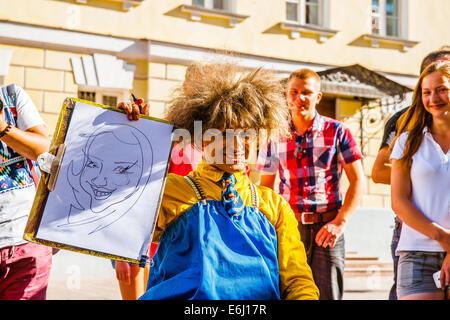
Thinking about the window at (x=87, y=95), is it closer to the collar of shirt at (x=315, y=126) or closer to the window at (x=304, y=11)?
the window at (x=304, y=11)

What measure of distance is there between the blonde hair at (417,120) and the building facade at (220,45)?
4846 millimetres

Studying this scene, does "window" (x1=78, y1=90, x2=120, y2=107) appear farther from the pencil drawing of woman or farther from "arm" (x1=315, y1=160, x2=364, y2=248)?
the pencil drawing of woman

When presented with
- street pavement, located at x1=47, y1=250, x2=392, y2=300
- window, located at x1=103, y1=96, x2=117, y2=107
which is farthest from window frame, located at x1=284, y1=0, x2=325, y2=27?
street pavement, located at x1=47, y1=250, x2=392, y2=300

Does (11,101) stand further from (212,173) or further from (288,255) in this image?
(288,255)

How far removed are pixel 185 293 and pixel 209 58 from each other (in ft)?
3.18

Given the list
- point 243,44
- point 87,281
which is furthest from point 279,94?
point 243,44

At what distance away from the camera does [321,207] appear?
4078 mm

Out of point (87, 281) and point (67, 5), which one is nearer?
point (87, 281)

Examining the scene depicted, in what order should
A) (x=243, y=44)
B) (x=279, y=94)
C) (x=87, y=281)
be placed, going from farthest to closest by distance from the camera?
(x=243, y=44)
(x=87, y=281)
(x=279, y=94)

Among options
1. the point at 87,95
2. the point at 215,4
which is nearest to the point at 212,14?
the point at 215,4

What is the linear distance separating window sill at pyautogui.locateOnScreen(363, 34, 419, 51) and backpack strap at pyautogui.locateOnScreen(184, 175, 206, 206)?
35.5ft

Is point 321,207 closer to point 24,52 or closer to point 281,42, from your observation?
point 24,52

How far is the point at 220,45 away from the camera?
1070cm

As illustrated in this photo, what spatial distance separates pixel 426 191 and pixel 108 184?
5.28ft
